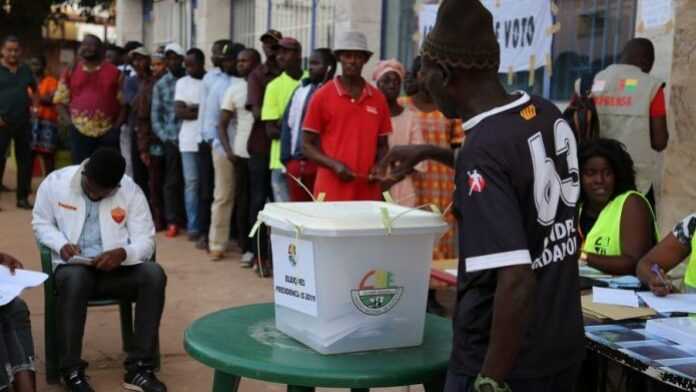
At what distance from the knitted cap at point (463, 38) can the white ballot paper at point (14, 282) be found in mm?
2342

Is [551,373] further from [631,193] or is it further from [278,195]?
[278,195]

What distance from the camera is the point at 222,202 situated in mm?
7332

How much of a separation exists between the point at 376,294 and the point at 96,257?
2.26m

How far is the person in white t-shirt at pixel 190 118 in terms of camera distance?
25.0 feet

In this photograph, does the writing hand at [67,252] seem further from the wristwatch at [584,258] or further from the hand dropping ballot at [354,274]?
the wristwatch at [584,258]

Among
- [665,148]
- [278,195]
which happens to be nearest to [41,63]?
[278,195]

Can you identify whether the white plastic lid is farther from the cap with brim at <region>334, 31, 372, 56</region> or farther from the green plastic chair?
the cap with brim at <region>334, 31, 372, 56</region>

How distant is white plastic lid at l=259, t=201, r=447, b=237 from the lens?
7.40ft

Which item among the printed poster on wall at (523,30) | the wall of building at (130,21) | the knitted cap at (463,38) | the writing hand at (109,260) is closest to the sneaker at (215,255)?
the printed poster on wall at (523,30)

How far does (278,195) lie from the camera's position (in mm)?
6465

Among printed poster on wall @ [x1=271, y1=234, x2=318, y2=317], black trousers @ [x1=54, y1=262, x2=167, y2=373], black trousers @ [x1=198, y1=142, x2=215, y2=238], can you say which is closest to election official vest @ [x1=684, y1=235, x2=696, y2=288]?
printed poster on wall @ [x1=271, y1=234, x2=318, y2=317]

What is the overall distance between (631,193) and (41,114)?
875 centimetres

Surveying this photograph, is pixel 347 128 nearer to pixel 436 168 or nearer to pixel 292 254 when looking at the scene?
pixel 436 168

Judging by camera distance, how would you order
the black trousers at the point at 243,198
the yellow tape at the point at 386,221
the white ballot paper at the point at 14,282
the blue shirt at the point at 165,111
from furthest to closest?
the blue shirt at the point at 165,111, the black trousers at the point at 243,198, the white ballot paper at the point at 14,282, the yellow tape at the point at 386,221
